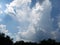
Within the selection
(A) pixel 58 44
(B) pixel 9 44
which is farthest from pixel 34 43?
(B) pixel 9 44

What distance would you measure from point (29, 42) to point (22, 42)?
4932 millimetres

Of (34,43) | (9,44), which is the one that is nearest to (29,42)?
(34,43)

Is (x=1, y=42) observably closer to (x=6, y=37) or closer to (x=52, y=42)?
(x=6, y=37)

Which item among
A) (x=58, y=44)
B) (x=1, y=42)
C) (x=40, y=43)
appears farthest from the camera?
(x=40, y=43)

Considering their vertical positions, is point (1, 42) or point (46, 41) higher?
point (46, 41)

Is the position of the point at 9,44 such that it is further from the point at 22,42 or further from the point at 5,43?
the point at 22,42

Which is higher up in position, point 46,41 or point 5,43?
point 46,41

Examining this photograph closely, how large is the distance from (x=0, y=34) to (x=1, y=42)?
8.65 m

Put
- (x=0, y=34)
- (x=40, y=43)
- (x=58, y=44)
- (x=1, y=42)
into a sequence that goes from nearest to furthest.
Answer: (x=1, y=42), (x=0, y=34), (x=58, y=44), (x=40, y=43)

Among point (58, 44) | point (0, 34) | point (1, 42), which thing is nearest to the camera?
point (1, 42)

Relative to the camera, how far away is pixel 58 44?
431ft

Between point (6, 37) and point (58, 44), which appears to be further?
point (58, 44)

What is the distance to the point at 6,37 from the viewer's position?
119m

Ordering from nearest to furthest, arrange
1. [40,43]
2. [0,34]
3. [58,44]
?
[0,34], [58,44], [40,43]
